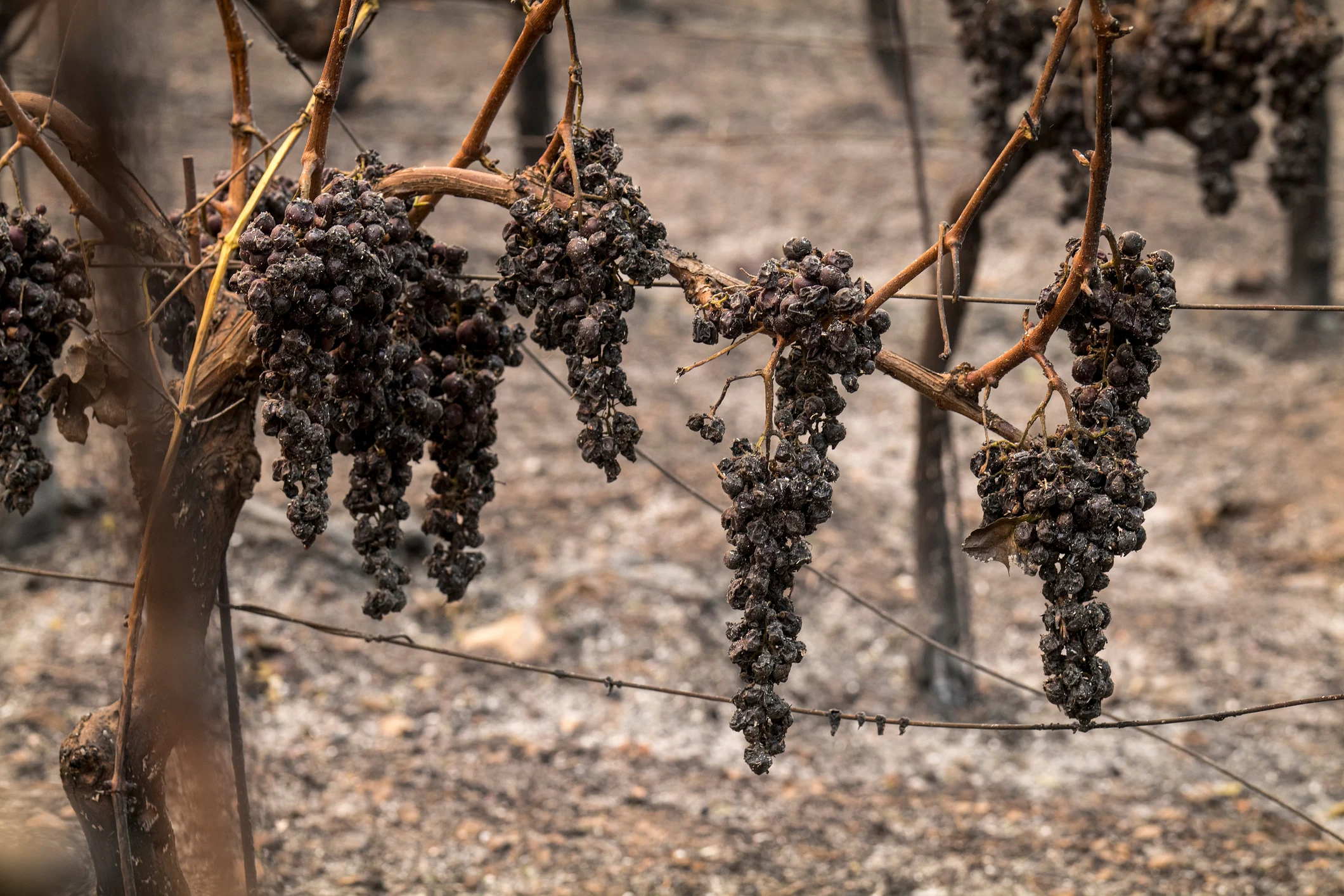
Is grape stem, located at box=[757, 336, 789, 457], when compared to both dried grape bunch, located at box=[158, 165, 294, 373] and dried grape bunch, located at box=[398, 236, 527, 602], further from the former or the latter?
dried grape bunch, located at box=[158, 165, 294, 373]

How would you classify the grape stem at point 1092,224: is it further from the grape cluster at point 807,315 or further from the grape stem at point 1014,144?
the grape cluster at point 807,315

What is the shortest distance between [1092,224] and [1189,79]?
2148 millimetres

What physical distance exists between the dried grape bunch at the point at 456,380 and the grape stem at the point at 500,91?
73 millimetres

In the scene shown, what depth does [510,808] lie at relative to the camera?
3123mm

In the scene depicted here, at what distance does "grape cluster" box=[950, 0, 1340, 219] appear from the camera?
10.0 ft

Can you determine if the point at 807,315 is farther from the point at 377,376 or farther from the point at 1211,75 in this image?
the point at 1211,75

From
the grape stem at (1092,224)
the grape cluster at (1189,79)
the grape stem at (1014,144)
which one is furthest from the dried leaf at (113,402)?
the grape cluster at (1189,79)

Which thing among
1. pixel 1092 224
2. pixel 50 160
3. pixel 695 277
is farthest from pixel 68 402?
pixel 1092 224

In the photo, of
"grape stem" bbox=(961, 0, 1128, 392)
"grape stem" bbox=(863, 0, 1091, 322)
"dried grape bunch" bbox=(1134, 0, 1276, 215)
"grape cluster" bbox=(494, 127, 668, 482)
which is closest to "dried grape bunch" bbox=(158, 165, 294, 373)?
"grape cluster" bbox=(494, 127, 668, 482)

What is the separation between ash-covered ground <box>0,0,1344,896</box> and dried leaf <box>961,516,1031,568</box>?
1053 millimetres

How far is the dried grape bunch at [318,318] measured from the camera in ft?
4.54

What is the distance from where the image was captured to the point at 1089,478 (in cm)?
140

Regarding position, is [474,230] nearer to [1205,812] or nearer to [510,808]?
[510,808]

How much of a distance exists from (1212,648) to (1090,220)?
3224 mm
